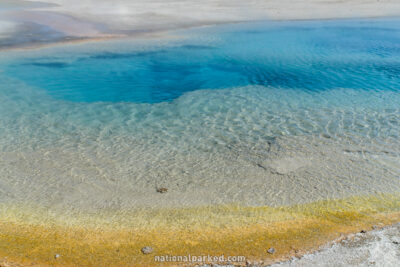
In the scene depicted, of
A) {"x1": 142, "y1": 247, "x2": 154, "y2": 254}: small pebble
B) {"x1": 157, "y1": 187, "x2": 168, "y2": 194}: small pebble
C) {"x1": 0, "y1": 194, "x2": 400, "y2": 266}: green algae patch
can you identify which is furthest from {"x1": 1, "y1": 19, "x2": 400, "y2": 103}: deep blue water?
{"x1": 142, "y1": 247, "x2": 154, "y2": 254}: small pebble

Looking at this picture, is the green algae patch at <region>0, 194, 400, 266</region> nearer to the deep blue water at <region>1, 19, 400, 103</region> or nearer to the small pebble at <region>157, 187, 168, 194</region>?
the small pebble at <region>157, 187, 168, 194</region>

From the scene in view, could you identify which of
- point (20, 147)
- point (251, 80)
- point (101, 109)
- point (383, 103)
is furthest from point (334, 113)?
point (20, 147)

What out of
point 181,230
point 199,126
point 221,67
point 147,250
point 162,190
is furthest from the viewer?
point 221,67

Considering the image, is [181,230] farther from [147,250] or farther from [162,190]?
[162,190]

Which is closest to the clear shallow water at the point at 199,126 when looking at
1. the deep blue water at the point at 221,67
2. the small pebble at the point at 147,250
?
the deep blue water at the point at 221,67

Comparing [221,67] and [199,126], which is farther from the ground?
[221,67]

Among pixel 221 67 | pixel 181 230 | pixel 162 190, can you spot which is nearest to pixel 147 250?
pixel 181 230

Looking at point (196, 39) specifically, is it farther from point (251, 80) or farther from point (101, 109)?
point (101, 109)
